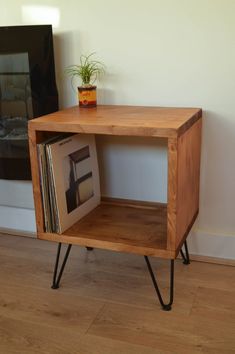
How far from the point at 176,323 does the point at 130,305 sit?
0.63 feet

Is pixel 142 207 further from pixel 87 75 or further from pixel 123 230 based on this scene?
pixel 87 75

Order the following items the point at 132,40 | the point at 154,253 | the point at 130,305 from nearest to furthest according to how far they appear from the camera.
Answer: the point at 154,253, the point at 130,305, the point at 132,40

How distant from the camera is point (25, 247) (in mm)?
2029

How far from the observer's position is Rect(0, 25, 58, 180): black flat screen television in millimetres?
1778

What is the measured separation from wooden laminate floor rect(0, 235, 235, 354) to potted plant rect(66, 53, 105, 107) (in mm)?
707

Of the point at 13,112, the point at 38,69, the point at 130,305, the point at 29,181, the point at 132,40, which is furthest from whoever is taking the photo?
the point at 29,181

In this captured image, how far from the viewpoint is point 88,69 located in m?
1.73

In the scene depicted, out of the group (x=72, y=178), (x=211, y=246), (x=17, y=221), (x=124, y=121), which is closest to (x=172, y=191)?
(x=124, y=121)

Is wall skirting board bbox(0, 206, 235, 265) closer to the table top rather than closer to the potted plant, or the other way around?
the table top

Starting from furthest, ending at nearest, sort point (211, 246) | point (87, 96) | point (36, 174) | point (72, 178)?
point (211, 246) → point (87, 96) → point (72, 178) → point (36, 174)

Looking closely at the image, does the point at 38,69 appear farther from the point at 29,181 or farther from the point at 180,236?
the point at 180,236

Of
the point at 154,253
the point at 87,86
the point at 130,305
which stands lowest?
the point at 130,305

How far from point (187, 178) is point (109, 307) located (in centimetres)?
55

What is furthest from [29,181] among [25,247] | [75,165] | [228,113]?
[228,113]
